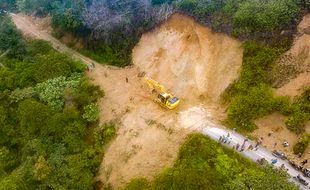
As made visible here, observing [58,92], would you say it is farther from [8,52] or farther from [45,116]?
[8,52]

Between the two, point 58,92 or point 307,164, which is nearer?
point 307,164

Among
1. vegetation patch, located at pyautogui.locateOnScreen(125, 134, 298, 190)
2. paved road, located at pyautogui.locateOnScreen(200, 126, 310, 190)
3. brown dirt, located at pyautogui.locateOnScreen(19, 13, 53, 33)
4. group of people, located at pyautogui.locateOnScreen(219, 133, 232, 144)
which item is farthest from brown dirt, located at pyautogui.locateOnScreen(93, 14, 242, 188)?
brown dirt, located at pyautogui.locateOnScreen(19, 13, 53, 33)

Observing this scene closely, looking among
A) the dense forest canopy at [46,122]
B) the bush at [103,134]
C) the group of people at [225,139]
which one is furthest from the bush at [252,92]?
the dense forest canopy at [46,122]

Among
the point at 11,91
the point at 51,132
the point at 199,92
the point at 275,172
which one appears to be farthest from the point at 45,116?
the point at 275,172

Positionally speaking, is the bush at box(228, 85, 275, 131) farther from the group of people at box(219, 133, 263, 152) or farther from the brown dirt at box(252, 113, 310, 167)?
the group of people at box(219, 133, 263, 152)

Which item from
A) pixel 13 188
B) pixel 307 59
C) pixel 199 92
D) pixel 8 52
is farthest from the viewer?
pixel 8 52

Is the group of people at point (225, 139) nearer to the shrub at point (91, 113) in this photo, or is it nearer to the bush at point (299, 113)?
the bush at point (299, 113)

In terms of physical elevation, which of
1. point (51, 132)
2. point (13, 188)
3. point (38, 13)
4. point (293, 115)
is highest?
point (293, 115)
